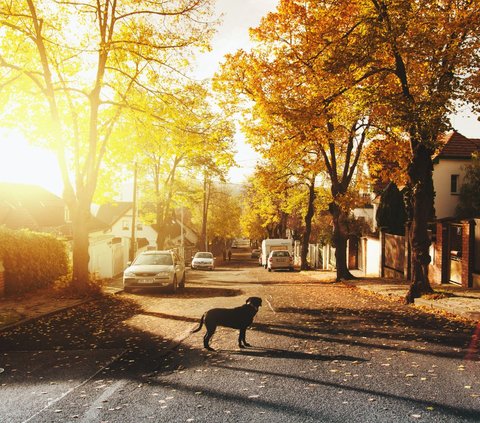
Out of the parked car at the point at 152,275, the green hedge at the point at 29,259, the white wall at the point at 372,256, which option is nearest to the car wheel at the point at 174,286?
the parked car at the point at 152,275

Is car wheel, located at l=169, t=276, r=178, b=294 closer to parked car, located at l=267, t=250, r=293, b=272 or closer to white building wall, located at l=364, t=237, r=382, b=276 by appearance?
white building wall, located at l=364, t=237, r=382, b=276

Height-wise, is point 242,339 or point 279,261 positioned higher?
point 279,261

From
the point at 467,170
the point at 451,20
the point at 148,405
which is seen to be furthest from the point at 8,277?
the point at 467,170

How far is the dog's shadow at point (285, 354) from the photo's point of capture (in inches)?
294

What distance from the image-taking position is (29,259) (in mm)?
17594

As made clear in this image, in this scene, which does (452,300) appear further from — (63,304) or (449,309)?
(63,304)

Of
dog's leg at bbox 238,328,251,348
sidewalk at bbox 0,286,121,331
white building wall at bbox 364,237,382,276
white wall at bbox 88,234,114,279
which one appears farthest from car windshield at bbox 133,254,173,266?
white building wall at bbox 364,237,382,276

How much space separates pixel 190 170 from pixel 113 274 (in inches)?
514

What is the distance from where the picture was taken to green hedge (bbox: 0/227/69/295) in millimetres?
16328

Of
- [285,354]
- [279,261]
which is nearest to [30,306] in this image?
[285,354]

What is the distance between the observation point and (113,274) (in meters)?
29.3

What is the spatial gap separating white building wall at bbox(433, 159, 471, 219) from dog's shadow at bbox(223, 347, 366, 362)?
3235cm

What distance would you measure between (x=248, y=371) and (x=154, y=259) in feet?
45.4

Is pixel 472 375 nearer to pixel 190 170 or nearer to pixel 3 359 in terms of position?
pixel 3 359
